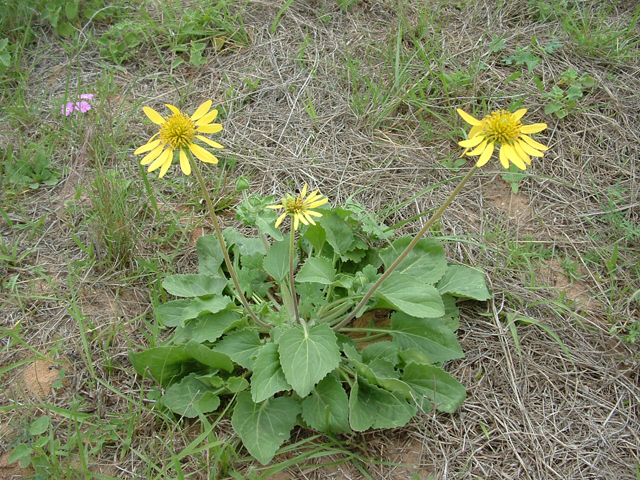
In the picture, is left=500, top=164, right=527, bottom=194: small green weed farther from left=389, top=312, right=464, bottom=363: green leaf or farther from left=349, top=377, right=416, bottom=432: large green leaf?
left=349, top=377, right=416, bottom=432: large green leaf

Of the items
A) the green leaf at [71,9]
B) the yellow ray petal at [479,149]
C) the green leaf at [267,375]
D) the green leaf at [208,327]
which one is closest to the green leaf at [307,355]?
the green leaf at [267,375]

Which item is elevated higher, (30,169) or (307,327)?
(307,327)

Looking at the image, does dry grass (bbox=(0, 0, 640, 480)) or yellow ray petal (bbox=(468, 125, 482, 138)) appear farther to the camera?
dry grass (bbox=(0, 0, 640, 480))

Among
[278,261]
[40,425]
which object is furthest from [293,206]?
[40,425]

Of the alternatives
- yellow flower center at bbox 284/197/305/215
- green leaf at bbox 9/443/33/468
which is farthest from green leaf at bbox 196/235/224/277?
green leaf at bbox 9/443/33/468

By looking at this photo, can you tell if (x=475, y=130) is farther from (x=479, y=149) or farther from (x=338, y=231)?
(x=338, y=231)
